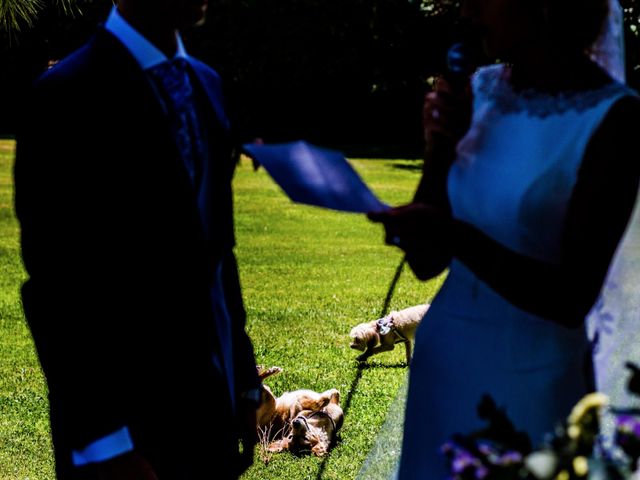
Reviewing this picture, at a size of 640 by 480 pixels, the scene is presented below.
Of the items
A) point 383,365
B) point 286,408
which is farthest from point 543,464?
point 383,365

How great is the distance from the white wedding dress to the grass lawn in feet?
8.47

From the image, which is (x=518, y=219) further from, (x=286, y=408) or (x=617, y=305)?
(x=286, y=408)

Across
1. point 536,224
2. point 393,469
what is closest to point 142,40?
point 536,224

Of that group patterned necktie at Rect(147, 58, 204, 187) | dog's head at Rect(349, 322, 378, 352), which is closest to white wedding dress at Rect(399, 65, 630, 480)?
patterned necktie at Rect(147, 58, 204, 187)

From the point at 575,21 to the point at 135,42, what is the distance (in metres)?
0.92

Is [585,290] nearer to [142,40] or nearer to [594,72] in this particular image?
[594,72]

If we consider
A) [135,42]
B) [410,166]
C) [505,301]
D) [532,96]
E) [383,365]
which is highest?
[135,42]

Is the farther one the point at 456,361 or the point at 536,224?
the point at 456,361

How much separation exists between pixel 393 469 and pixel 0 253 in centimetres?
807

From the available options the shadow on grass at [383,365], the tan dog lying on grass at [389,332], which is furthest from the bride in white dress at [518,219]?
the shadow on grass at [383,365]

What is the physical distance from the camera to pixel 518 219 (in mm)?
1930

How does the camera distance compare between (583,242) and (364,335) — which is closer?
(583,242)

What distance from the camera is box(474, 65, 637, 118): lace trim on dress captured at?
1916 mm

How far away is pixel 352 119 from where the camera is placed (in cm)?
2619
